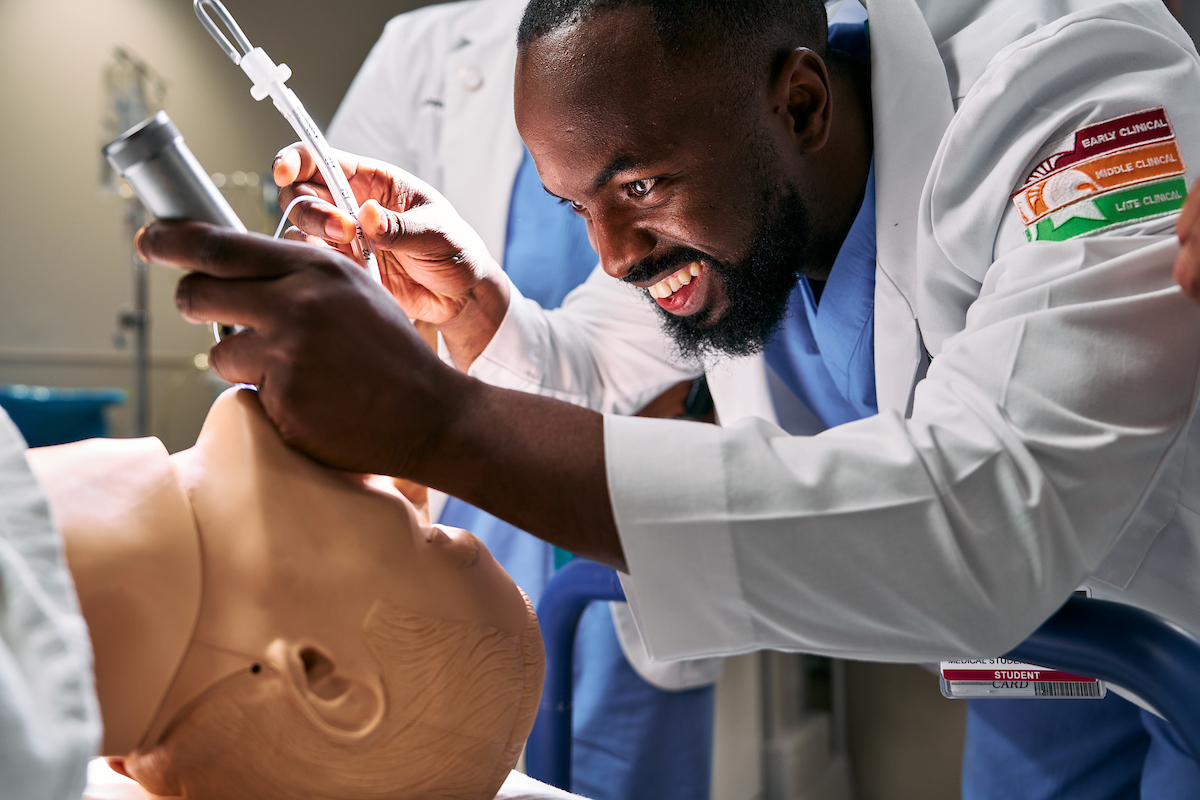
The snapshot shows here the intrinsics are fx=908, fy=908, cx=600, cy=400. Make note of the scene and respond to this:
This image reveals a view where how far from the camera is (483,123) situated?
1981 mm

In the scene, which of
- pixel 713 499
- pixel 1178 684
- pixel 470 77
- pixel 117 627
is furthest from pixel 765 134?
pixel 470 77

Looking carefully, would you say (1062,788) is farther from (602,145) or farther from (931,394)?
(602,145)

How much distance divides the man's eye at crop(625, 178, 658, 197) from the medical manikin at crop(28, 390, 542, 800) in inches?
19.8

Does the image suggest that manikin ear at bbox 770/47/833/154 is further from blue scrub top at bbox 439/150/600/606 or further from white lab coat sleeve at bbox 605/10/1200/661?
blue scrub top at bbox 439/150/600/606

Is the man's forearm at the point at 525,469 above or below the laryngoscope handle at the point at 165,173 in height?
below

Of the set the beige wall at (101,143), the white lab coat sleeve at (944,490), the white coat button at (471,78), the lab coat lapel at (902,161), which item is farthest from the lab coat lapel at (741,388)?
the beige wall at (101,143)

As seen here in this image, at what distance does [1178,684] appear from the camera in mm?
593

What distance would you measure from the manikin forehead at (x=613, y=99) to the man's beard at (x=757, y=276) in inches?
5.8

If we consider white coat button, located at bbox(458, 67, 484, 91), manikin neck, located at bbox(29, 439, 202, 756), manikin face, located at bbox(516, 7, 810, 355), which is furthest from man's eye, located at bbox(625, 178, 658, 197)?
white coat button, located at bbox(458, 67, 484, 91)

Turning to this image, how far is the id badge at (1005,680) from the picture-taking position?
33.8 inches

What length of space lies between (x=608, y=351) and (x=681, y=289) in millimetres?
339

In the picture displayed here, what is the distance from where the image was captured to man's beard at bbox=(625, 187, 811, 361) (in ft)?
3.79

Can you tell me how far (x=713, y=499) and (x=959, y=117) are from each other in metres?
0.51

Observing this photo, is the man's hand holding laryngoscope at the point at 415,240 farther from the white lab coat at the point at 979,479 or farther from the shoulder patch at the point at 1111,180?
the shoulder patch at the point at 1111,180
